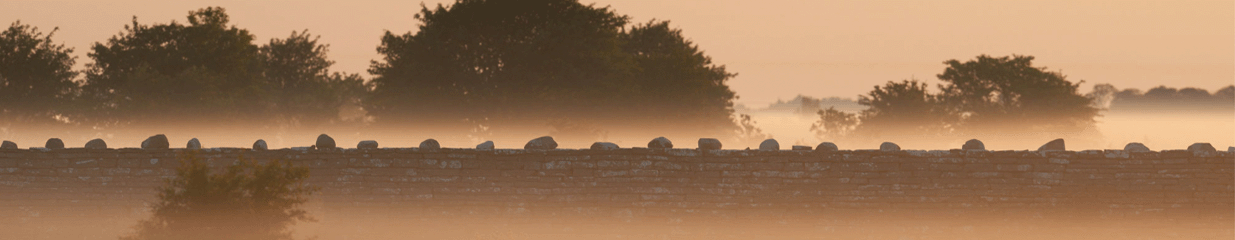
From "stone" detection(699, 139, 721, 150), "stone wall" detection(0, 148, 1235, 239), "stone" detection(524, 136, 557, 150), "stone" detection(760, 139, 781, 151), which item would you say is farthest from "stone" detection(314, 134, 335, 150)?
"stone" detection(760, 139, 781, 151)

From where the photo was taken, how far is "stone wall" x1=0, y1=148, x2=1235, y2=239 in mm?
14297

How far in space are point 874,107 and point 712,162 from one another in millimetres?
43912

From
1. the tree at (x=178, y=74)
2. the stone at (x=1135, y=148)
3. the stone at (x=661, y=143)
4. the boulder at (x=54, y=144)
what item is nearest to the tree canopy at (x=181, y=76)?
the tree at (x=178, y=74)

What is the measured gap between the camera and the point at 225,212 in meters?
11.3

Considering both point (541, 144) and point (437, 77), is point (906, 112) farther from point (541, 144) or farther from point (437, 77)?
point (541, 144)

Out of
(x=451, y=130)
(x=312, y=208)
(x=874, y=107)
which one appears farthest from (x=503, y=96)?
(x=312, y=208)

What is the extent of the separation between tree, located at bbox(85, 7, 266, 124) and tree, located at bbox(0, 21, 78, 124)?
170 cm

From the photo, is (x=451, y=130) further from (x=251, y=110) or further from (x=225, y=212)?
(x=225, y=212)

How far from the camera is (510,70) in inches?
1673

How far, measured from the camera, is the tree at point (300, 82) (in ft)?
186

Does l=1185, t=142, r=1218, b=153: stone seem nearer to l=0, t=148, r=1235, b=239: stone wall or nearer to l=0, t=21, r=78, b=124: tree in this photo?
l=0, t=148, r=1235, b=239: stone wall

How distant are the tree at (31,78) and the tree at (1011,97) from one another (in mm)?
42366

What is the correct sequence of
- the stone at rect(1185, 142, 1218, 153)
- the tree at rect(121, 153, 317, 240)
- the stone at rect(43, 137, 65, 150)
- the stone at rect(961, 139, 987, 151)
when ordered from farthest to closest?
the stone at rect(1185, 142, 1218, 153), the stone at rect(961, 139, 987, 151), the stone at rect(43, 137, 65, 150), the tree at rect(121, 153, 317, 240)

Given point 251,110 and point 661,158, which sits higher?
point 251,110
